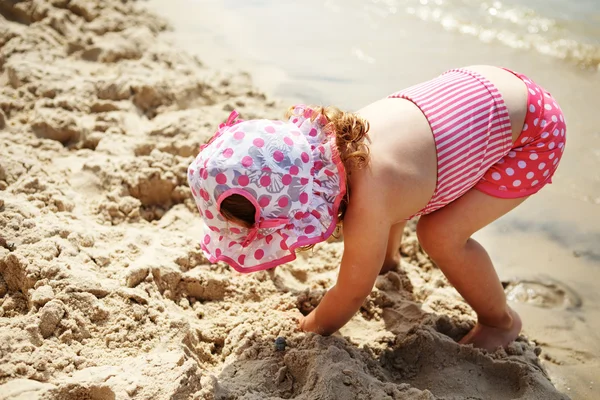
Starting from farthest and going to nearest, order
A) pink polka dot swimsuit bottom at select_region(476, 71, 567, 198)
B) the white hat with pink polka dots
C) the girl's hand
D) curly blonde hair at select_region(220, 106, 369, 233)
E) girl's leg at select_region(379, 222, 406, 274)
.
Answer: girl's leg at select_region(379, 222, 406, 274) → the girl's hand → pink polka dot swimsuit bottom at select_region(476, 71, 567, 198) → curly blonde hair at select_region(220, 106, 369, 233) → the white hat with pink polka dots

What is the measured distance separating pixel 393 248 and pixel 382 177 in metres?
0.69

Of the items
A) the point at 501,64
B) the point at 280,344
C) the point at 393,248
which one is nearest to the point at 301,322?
the point at 280,344

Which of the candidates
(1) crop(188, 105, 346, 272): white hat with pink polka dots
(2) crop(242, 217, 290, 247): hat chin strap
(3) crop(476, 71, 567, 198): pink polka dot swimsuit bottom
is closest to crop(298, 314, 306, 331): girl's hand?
(1) crop(188, 105, 346, 272): white hat with pink polka dots

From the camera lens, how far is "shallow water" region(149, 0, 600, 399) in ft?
7.76

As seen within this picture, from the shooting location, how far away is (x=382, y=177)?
1.79 m

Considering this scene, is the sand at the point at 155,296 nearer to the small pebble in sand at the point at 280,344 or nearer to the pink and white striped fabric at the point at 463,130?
the small pebble in sand at the point at 280,344

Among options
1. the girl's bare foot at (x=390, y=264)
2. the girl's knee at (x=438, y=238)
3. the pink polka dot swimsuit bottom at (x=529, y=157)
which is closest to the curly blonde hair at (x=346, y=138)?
the girl's knee at (x=438, y=238)

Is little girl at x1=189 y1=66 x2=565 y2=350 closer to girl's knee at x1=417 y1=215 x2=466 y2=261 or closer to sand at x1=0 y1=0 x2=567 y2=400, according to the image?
girl's knee at x1=417 y1=215 x2=466 y2=261

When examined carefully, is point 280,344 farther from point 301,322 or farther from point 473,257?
point 473,257

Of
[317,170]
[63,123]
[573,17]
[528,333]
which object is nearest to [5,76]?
[63,123]

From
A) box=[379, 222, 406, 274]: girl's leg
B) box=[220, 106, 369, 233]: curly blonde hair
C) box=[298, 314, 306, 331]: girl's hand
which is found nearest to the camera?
box=[220, 106, 369, 233]: curly blonde hair

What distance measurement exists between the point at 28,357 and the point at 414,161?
129cm

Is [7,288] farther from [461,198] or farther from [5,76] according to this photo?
[5,76]

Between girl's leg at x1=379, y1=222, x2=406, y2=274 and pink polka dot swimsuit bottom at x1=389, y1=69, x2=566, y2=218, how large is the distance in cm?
37
